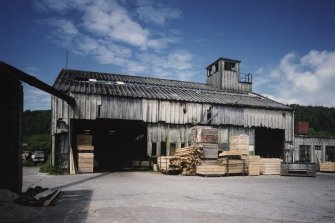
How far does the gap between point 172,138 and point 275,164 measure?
8346 mm

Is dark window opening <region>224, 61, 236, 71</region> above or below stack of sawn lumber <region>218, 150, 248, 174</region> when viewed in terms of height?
above

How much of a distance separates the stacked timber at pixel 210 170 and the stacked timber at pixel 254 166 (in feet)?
8.19

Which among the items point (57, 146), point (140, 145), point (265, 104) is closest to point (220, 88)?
point (265, 104)

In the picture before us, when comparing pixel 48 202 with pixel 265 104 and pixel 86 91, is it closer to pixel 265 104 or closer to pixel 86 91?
pixel 86 91

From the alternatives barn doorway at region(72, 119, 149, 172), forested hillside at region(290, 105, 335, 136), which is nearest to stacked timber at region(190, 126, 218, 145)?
barn doorway at region(72, 119, 149, 172)

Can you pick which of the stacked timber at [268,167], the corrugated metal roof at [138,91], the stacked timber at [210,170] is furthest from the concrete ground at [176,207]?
the corrugated metal roof at [138,91]

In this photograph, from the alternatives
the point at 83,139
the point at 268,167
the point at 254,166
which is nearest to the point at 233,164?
the point at 254,166

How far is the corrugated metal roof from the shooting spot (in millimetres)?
22359

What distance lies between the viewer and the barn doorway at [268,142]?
29781 millimetres

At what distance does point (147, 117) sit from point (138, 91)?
274 cm

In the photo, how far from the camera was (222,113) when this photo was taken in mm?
25234

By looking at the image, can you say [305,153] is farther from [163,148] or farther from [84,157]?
[84,157]

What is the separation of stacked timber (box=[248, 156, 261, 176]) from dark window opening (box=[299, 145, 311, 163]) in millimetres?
13058

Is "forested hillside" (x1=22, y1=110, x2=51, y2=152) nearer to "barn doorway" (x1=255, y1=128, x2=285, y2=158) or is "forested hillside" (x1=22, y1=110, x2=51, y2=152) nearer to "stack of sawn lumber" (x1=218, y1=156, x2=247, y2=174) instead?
"barn doorway" (x1=255, y1=128, x2=285, y2=158)
